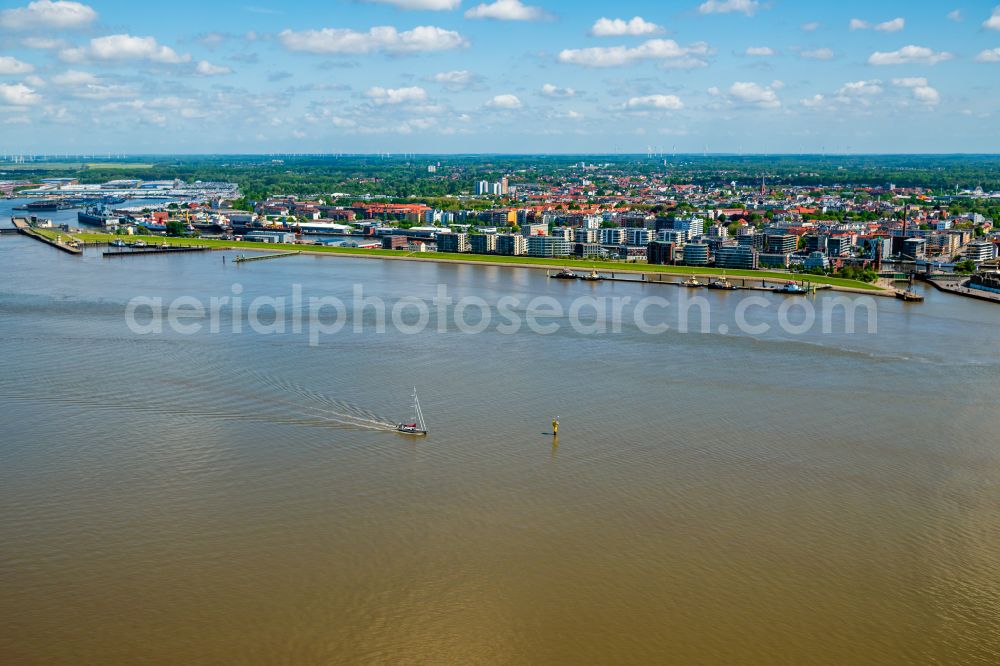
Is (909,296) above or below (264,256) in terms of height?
below

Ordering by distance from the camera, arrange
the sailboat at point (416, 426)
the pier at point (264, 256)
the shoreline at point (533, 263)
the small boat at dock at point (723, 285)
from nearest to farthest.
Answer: the sailboat at point (416, 426), the small boat at dock at point (723, 285), the shoreline at point (533, 263), the pier at point (264, 256)

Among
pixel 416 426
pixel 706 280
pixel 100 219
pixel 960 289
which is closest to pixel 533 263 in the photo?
pixel 706 280

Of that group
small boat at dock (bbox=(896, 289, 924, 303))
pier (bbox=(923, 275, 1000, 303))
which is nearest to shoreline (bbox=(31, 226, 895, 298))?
small boat at dock (bbox=(896, 289, 924, 303))

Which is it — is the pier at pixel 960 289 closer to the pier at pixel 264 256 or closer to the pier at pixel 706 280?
the pier at pixel 706 280

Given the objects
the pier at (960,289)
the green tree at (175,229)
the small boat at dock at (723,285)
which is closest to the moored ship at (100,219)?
the green tree at (175,229)

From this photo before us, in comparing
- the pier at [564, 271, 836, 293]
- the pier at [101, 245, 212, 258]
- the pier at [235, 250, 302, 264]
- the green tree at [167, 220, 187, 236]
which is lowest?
the pier at [564, 271, 836, 293]

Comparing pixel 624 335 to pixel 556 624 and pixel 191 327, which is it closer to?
pixel 191 327

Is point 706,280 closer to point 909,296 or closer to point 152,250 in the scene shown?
point 909,296

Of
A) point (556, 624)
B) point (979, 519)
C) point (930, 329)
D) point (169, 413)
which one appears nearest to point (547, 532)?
point (556, 624)

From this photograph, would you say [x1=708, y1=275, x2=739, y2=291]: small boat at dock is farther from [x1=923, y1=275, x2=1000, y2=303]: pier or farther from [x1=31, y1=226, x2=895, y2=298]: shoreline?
[x1=923, y1=275, x2=1000, y2=303]: pier
